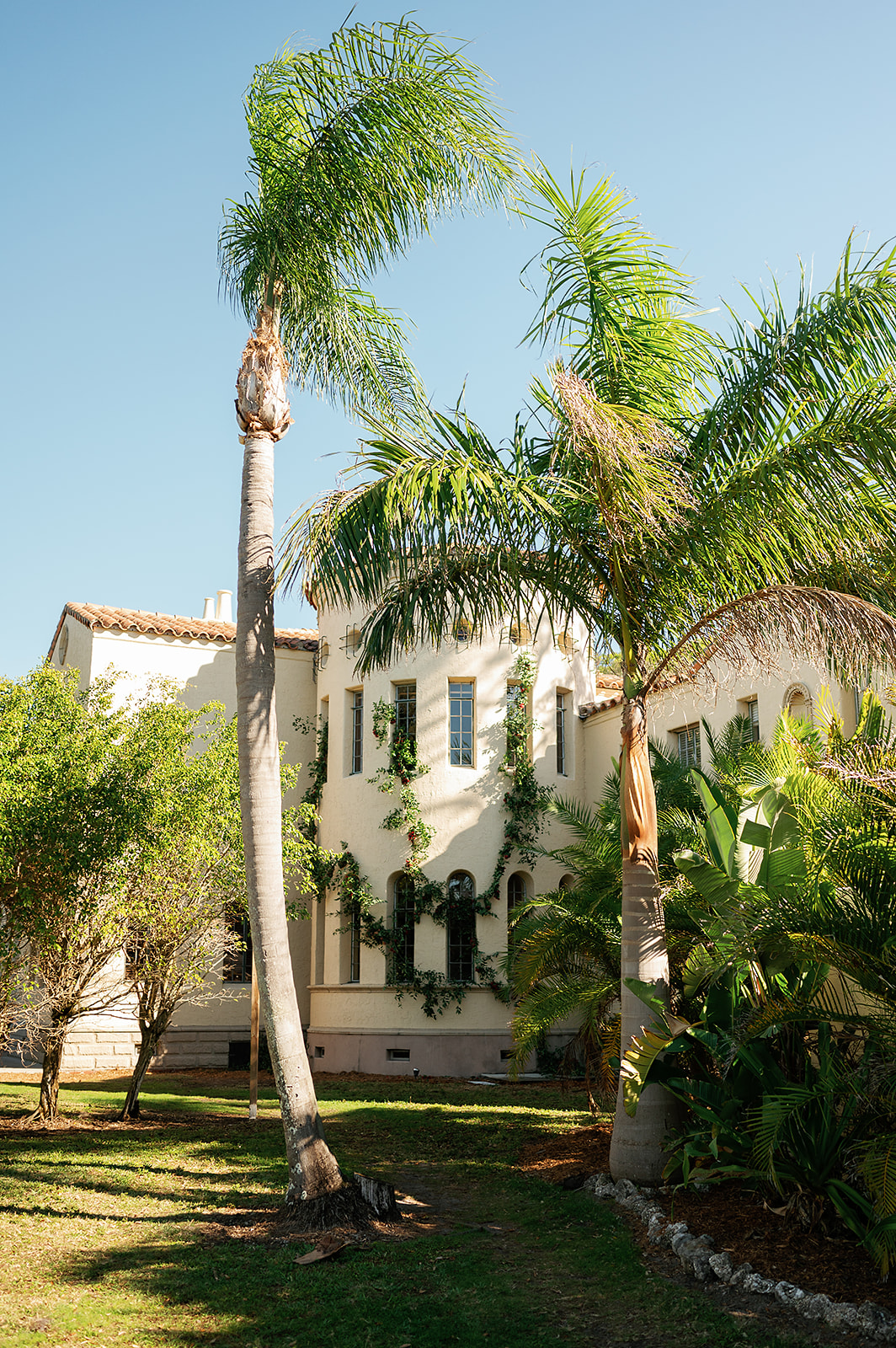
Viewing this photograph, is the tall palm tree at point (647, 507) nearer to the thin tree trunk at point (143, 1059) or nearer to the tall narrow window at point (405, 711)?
the thin tree trunk at point (143, 1059)

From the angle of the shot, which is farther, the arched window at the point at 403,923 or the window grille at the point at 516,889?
the window grille at the point at 516,889

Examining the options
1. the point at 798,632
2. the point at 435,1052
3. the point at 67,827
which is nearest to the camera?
the point at 798,632

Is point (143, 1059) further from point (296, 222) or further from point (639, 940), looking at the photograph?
point (296, 222)

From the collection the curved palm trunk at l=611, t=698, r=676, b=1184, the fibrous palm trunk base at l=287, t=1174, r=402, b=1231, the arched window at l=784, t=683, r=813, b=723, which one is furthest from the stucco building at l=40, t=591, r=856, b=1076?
the fibrous palm trunk base at l=287, t=1174, r=402, b=1231

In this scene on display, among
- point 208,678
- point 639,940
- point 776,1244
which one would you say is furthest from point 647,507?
point 208,678

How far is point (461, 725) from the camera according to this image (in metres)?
20.4

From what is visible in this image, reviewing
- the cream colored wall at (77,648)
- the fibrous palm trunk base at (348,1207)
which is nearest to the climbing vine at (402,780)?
the cream colored wall at (77,648)

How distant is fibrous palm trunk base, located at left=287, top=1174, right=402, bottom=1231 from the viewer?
25.1 ft

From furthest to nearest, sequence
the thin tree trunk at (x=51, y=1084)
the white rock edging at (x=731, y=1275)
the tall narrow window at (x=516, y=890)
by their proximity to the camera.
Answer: the tall narrow window at (x=516, y=890) < the thin tree trunk at (x=51, y=1084) < the white rock edging at (x=731, y=1275)

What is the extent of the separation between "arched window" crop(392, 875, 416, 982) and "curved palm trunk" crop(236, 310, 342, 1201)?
11.4 metres

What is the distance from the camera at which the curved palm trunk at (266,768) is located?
793cm

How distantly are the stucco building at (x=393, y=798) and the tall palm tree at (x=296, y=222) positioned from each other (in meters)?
9.62

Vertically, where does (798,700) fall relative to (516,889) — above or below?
above

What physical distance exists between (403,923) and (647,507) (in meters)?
13.8
